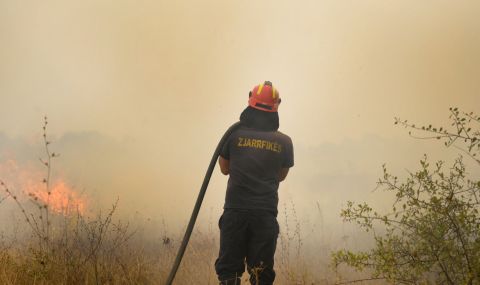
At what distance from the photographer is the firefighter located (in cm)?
420

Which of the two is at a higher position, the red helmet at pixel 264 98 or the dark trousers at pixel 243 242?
the red helmet at pixel 264 98

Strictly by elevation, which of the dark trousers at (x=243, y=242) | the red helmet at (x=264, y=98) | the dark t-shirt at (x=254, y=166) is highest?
the red helmet at (x=264, y=98)

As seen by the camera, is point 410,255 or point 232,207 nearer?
point 410,255

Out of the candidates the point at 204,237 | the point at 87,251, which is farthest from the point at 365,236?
the point at 87,251

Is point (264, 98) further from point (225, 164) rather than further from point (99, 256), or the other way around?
point (99, 256)

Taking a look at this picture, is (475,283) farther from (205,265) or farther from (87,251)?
(87,251)

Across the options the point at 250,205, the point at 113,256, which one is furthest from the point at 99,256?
the point at 250,205

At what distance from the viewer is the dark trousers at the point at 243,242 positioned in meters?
4.20

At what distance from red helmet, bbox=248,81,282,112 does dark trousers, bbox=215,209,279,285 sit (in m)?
1.08

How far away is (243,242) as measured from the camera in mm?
4254

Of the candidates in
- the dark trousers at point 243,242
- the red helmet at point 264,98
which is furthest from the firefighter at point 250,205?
the red helmet at point 264,98

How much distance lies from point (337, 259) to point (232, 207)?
110 cm

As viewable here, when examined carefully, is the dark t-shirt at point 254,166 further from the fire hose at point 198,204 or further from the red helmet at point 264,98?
the red helmet at point 264,98

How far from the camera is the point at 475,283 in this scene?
139 inches
